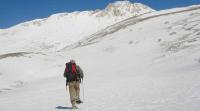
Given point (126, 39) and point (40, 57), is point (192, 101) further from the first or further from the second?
point (126, 39)

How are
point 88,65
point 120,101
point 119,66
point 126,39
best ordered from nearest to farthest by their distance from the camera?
point 120,101 → point 119,66 → point 88,65 → point 126,39

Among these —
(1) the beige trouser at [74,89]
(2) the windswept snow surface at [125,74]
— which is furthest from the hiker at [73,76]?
(2) the windswept snow surface at [125,74]

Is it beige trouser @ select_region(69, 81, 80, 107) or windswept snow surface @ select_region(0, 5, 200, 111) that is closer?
windswept snow surface @ select_region(0, 5, 200, 111)

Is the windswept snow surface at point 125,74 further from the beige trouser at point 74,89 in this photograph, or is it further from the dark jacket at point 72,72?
the dark jacket at point 72,72

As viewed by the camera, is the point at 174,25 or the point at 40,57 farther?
the point at 174,25

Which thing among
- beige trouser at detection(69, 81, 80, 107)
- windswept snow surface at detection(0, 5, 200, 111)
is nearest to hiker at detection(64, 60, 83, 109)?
beige trouser at detection(69, 81, 80, 107)

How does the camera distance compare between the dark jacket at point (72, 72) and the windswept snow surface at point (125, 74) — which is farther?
the dark jacket at point (72, 72)

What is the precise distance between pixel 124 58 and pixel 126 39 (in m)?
10.8

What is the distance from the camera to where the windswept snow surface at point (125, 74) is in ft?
52.1

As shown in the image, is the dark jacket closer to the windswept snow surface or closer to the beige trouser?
the beige trouser

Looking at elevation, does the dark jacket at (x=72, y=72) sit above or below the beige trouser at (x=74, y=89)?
above

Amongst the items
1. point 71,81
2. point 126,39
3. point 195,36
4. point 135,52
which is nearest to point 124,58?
point 135,52

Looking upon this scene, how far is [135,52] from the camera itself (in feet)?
134

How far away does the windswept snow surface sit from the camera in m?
15.9
